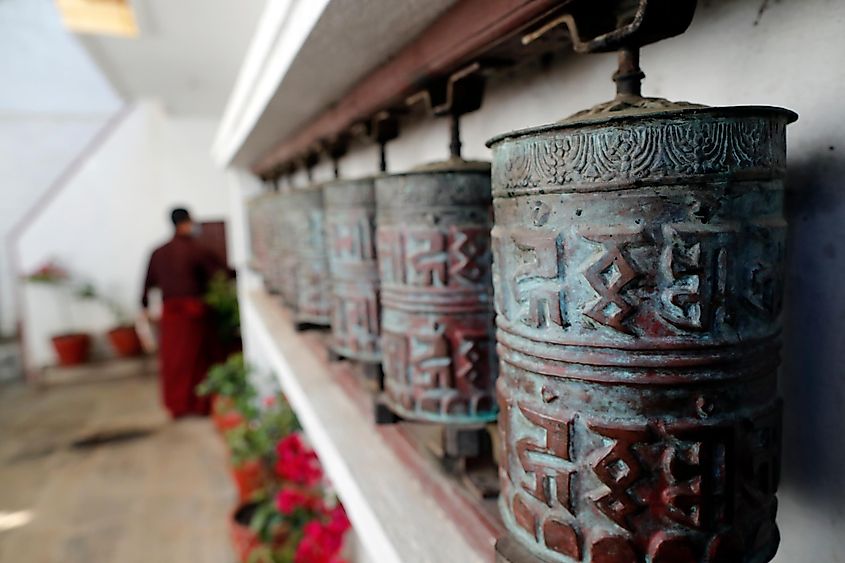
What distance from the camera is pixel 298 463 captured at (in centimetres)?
185

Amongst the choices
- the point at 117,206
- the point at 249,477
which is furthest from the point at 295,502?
the point at 117,206

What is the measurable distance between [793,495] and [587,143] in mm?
397

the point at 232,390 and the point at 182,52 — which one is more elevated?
the point at 182,52

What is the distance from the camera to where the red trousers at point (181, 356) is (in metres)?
3.79

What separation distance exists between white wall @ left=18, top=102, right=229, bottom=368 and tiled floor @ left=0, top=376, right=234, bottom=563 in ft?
4.56

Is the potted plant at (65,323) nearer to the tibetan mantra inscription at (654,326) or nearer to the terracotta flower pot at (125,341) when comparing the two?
the terracotta flower pot at (125,341)

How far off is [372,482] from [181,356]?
3.37 meters

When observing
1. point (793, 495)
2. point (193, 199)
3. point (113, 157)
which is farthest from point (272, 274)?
point (113, 157)

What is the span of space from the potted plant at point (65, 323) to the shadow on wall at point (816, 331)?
5703mm

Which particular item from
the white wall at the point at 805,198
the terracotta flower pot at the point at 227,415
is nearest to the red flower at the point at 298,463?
the terracotta flower pot at the point at 227,415

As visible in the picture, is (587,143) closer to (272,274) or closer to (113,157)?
(272,274)

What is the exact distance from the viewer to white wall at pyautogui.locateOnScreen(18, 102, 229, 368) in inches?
213

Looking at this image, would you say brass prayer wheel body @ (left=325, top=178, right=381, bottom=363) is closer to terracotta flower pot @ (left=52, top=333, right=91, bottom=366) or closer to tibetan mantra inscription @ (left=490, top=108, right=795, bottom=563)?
tibetan mantra inscription @ (left=490, top=108, right=795, bottom=563)

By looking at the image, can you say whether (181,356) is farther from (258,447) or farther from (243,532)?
(243,532)
